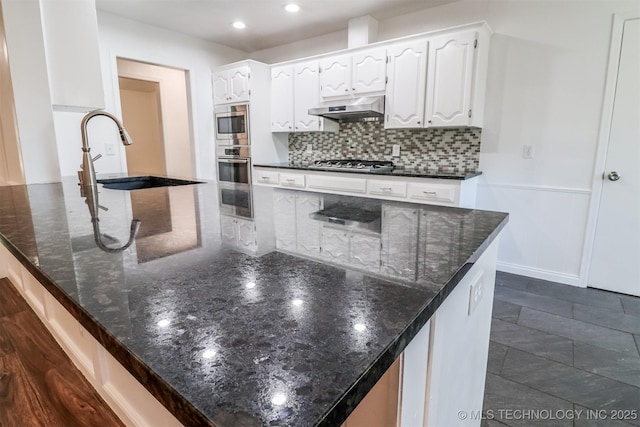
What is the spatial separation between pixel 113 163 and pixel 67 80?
176 centimetres

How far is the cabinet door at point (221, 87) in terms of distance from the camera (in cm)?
414

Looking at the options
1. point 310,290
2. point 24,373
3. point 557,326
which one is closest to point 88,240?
point 24,373

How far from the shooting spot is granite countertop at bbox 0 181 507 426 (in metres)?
0.32

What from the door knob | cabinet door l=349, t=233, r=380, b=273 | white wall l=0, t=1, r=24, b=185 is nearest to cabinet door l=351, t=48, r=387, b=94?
the door knob

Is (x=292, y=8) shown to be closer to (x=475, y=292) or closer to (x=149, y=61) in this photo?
(x=149, y=61)

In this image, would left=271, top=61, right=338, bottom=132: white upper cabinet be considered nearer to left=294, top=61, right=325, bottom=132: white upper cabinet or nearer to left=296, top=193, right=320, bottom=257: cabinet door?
left=294, top=61, right=325, bottom=132: white upper cabinet

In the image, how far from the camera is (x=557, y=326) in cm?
219

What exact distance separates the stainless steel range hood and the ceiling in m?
0.85

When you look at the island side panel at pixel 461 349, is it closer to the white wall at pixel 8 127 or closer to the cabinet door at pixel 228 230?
the cabinet door at pixel 228 230

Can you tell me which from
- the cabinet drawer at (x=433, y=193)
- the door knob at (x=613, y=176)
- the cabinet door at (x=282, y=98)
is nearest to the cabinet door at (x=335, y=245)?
the cabinet drawer at (x=433, y=193)

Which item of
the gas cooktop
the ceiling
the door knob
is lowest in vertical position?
the door knob

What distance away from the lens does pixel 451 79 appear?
2832mm

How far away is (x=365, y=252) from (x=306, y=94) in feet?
11.0

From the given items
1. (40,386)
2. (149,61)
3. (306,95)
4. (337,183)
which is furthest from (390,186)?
(149,61)
